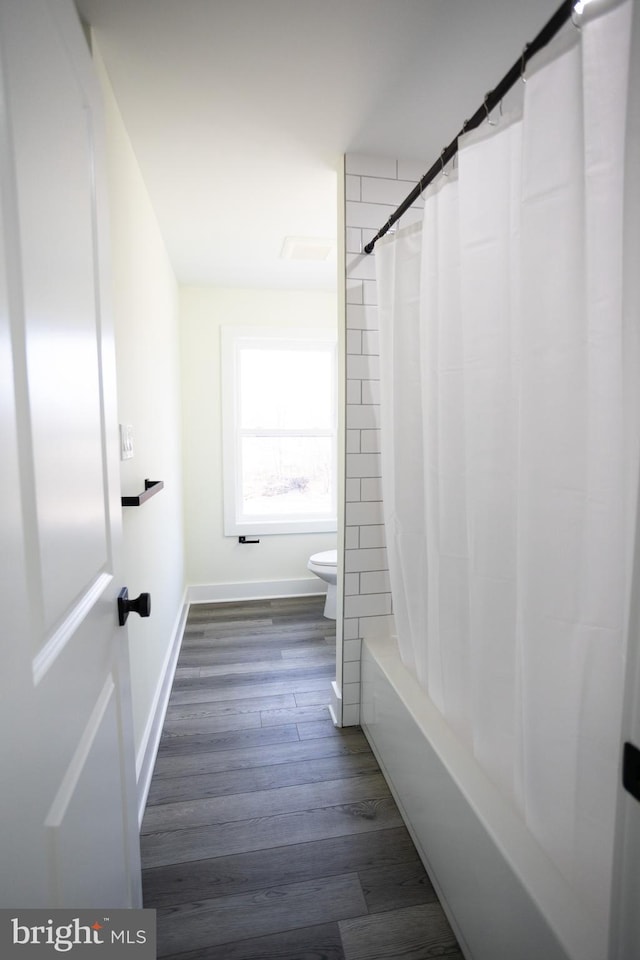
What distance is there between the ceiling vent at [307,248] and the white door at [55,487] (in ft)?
5.46

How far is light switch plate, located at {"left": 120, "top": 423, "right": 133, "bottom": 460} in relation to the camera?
1.46 m

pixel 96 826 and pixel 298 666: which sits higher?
pixel 96 826

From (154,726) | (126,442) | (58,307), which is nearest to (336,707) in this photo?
(154,726)

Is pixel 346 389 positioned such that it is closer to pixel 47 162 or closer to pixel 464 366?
pixel 464 366

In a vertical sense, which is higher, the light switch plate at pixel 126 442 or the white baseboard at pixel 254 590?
the light switch plate at pixel 126 442

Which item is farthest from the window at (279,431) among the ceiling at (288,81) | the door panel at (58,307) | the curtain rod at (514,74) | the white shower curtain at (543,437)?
the door panel at (58,307)

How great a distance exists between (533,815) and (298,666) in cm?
170

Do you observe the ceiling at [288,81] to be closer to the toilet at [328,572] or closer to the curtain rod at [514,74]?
the curtain rod at [514,74]

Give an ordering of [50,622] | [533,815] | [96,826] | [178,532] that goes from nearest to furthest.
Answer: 1. [50,622]
2. [96,826]
3. [533,815]
4. [178,532]

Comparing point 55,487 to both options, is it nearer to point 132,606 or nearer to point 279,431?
point 132,606

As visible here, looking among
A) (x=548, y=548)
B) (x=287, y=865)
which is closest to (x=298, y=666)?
(x=287, y=865)

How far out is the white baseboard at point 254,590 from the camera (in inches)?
135

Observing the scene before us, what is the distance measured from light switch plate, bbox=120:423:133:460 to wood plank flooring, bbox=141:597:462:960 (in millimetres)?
1247

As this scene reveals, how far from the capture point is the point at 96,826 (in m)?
0.78
